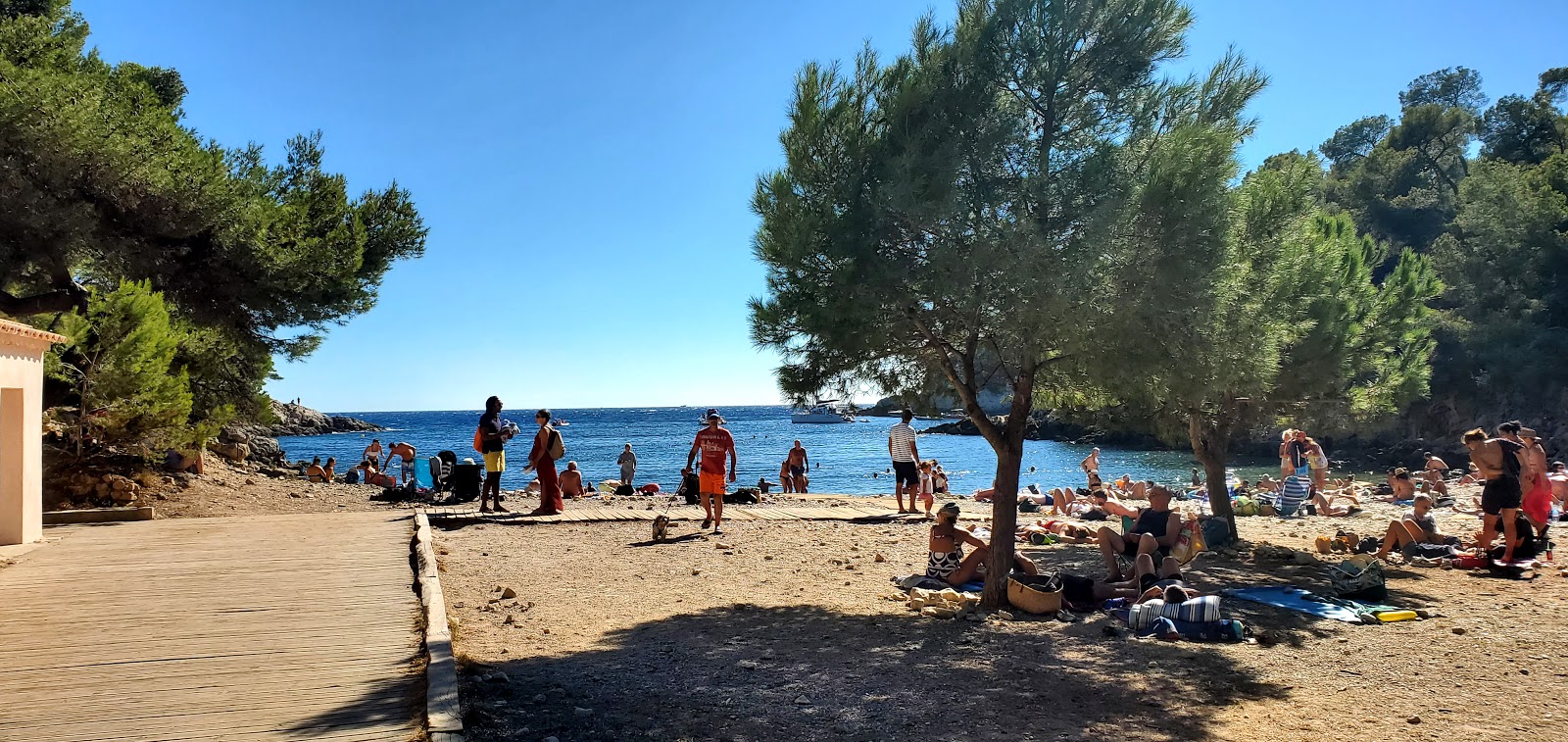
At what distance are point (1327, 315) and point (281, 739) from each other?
38.8ft

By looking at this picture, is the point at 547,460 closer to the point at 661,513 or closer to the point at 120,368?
the point at 661,513

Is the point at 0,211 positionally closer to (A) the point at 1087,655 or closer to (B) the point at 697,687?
(B) the point at 697,687

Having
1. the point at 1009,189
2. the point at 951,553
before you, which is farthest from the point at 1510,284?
the point at 1009,189

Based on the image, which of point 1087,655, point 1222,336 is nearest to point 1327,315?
point 1222,336

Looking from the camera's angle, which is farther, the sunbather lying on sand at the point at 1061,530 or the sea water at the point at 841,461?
the sea water at the point at 841,461

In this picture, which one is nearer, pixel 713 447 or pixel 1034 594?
pixel 1034 594

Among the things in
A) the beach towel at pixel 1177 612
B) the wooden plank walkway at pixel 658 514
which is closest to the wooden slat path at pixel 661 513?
the wooden plank walkway at pixel 658 514

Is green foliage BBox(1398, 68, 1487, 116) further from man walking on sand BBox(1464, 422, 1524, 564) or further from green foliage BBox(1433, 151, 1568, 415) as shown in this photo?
man walking on sand BBox(1464, 422, 1524, 564)

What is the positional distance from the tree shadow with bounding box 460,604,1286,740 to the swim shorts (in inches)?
226

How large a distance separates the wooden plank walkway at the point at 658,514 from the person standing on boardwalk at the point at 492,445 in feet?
1.18

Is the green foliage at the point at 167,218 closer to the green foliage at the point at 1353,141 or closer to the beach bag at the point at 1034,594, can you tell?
the beach bag at the point at 1034,594

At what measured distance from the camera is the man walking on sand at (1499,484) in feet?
32.3

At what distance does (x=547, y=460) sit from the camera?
1377 centimetres

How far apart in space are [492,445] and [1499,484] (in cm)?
1276
